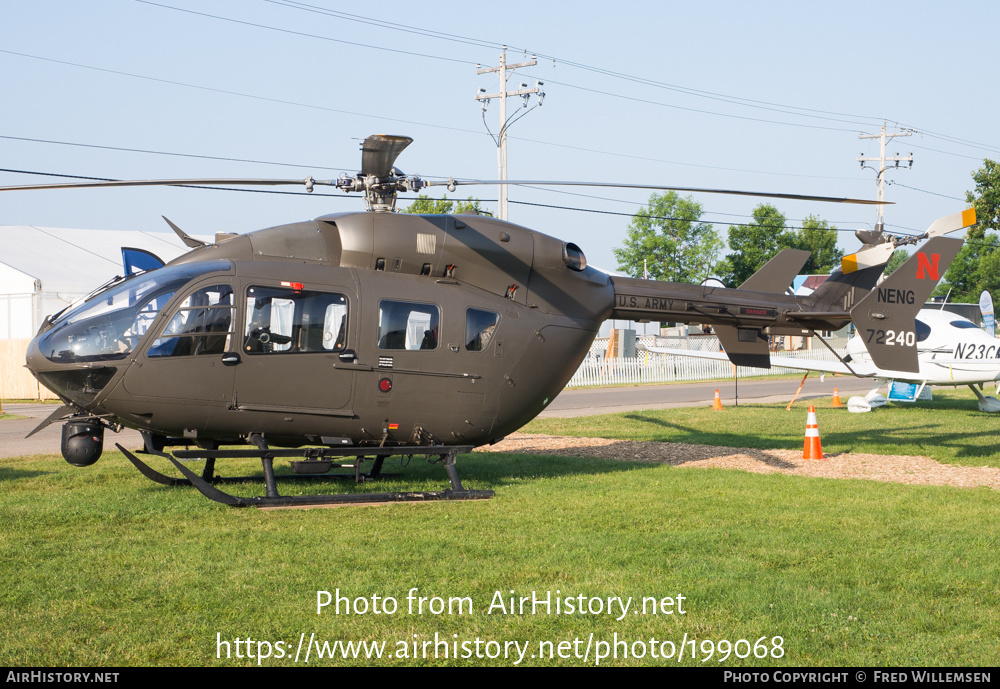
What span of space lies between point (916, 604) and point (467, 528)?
4.01 m

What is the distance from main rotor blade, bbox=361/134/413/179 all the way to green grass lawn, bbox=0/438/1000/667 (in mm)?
3770

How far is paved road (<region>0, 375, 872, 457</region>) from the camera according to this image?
1602 centimetres

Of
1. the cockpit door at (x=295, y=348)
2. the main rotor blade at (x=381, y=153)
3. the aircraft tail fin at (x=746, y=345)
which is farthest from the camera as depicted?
the aircraft tail fin at (x=746, y=345)

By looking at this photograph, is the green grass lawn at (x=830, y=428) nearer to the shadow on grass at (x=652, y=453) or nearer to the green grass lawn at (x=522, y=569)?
the shadow on grass at (x=652, y=453)

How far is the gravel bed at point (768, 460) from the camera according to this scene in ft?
38.8

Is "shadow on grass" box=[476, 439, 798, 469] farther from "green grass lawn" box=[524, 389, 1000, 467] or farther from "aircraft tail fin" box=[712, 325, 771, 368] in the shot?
"aircraft tail fin" box=[712, 325, 771, 368]

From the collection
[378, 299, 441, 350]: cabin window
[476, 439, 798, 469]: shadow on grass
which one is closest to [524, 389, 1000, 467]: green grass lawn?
[476, 439, 798, 469]: shadow on grass

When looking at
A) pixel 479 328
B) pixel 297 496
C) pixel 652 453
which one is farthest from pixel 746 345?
pixel 297 496

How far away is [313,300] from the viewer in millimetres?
9523

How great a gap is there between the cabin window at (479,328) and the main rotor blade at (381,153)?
1972 mm

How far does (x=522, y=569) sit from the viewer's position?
6.84 metres

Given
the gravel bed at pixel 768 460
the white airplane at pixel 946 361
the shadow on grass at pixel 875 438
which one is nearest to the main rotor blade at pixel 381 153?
the gravel bed at pixel 768 460

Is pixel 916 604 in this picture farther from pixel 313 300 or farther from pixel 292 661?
pixel 313 300
